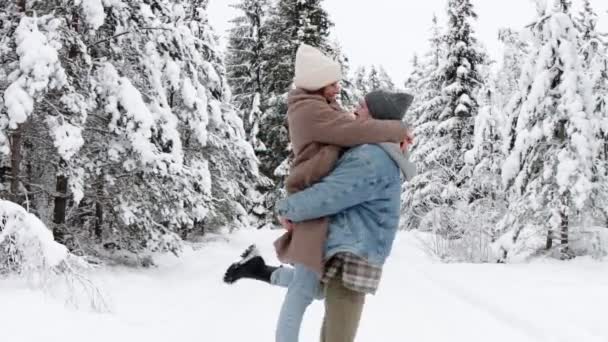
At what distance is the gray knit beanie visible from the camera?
11.7ft

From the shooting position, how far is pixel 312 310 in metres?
7.54

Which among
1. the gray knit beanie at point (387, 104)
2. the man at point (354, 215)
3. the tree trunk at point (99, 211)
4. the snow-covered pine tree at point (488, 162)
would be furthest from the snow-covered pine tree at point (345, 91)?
the man at point (354, 215)

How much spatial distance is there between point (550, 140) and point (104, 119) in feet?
38.5

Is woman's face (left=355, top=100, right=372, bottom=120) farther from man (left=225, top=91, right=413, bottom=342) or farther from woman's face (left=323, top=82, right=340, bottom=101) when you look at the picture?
woman's face (left=323, top=82, right=340, bottom=101)

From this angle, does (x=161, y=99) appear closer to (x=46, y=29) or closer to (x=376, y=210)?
(x=46, y=29)

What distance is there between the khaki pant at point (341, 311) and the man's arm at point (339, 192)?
0.44m

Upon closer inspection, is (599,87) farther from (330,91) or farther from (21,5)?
(330,91)

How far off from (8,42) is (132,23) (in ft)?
7.94

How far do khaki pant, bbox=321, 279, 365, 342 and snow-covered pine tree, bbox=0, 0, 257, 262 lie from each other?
19.8 feet

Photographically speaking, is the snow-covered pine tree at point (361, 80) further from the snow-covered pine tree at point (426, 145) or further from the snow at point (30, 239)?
the snow at point (30, 239)

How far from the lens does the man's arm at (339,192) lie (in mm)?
3330

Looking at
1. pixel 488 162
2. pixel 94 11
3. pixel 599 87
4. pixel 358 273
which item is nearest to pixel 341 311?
pixel 358 273

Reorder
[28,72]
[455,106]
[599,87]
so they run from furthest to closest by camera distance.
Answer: [455,106] → [599,87] → [28,72]

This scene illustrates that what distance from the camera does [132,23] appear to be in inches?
428
